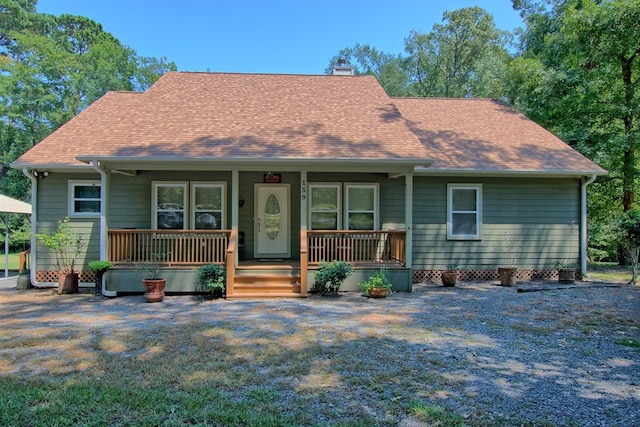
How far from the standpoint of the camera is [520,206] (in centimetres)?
1036

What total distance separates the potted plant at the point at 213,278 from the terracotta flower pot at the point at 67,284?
297 centimetres

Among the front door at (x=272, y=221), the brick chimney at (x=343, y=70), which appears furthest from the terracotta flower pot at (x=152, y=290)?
the brick chimney at (x=343, y=70)

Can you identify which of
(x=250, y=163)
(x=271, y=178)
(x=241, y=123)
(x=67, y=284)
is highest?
(x=241, y=123)

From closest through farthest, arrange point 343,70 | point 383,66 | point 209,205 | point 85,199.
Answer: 1. point 85,199
2. point 209,205
3. point 343,70
4. point 383,66

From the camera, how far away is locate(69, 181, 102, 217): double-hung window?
9555 mm

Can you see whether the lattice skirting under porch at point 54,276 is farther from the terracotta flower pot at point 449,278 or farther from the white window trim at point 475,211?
the white window trim at point 475,211

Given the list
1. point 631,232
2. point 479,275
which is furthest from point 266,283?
point 631,232

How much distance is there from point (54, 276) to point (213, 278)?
4.32 m

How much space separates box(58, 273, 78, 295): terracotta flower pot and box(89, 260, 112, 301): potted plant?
0.64 metres

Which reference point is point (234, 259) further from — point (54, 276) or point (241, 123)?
point (54, 276)

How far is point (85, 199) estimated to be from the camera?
379 inches

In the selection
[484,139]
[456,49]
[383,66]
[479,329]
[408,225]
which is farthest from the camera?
[383,66]

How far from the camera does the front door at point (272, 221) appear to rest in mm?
10234

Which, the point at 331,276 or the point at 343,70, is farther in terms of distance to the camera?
the point at 343,70
